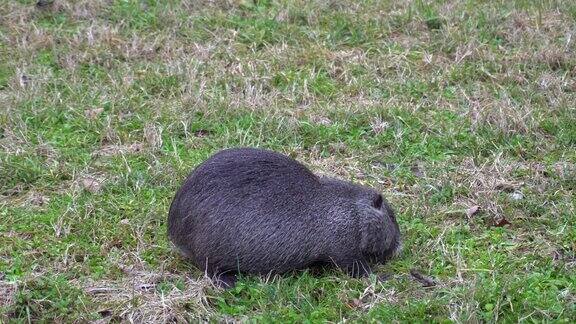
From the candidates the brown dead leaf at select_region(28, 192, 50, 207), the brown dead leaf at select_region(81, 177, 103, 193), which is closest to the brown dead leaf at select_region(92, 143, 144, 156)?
the brown dead leaf at select_region(81, 177, 103, 193)

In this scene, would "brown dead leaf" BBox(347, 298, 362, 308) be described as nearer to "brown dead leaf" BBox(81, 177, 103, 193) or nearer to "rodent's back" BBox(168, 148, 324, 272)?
Answer: "rodent's back" BBox(168, 148, 324, 272)

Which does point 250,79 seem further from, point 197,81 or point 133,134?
point 133,134

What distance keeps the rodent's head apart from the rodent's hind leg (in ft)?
0.22

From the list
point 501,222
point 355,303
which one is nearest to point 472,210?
point 501,222

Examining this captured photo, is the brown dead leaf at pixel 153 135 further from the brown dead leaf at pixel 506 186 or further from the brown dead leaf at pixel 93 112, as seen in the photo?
the brown dead leaf at pixel 506 186

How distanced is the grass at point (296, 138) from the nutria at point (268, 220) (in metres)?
0.10

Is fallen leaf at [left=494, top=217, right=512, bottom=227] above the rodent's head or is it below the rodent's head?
below

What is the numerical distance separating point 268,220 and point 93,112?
2.37 m

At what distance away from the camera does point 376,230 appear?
4.00 metres

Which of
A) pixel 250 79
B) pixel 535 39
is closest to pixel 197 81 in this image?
pixel 250 79

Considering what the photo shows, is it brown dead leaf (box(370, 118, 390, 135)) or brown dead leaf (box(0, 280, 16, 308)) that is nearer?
brown dead leaf (box(0, 280, 16, 308))

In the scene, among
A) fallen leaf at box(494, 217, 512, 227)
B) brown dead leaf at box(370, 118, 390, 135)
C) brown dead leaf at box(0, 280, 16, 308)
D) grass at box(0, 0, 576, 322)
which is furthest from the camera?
brown dead leaf at box(370, 118, 390, 135)

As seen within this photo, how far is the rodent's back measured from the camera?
3801mm

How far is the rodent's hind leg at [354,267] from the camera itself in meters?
3.93
